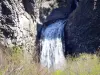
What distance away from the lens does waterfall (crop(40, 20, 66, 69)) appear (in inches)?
1259

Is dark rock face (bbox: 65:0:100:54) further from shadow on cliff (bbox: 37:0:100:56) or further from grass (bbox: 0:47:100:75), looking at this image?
grass (bbox: 0:47:100:75)

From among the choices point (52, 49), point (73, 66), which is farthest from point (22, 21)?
point (73, 66)

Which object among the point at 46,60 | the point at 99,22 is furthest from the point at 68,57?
the point at 99,22

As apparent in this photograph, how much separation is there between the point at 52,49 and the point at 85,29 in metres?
4.38

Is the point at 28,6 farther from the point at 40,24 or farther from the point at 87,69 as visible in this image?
the point at 87,69

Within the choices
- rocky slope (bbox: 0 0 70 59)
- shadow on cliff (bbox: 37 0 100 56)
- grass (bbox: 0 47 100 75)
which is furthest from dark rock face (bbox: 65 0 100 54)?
rocky slope (bbox: 0 0 70 59)

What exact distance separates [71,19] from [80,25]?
2.14 meters

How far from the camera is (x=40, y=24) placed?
33844 mm

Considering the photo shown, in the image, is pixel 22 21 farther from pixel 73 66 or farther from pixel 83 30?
pixel 73 66

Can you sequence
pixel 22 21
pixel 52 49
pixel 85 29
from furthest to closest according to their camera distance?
1. pixel 52 49
2. pixel 22 21
3. pixel 85 29

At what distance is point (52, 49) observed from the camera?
1287 inches

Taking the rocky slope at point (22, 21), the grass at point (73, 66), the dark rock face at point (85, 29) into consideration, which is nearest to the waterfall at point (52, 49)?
the dark rock face at point (85, 29)

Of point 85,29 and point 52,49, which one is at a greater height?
point 85,29

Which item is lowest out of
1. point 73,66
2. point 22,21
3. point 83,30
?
point 73,66
